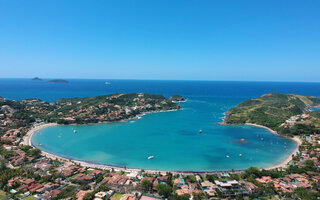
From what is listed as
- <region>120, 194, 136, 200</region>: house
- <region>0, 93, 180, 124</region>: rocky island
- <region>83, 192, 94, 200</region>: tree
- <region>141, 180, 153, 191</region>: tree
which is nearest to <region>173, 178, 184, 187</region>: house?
<region>141, 180, 153, 191</region>: tree

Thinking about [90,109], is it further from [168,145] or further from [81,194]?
[81,194]

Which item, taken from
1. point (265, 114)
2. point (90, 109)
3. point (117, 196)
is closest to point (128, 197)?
point (117, 196)

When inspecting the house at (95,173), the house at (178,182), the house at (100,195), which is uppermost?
the house at (178,182)

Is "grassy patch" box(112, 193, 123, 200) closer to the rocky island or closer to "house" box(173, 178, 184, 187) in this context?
"house" box(173, 178, 184, 187)

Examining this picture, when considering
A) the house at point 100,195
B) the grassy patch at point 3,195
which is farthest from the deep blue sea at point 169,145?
the grassy patch at point 3,195

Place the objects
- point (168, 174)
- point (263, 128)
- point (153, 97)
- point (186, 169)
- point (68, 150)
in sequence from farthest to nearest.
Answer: point (153, 97) < point (263, 128) < point (68, 150) < point (186, 169) < point (168, 174)

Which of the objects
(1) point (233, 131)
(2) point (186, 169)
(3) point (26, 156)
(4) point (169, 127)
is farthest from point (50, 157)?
(1) point (233, 131)

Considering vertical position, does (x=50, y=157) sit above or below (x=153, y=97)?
below

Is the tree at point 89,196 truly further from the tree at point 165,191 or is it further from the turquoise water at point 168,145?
the turquoise water at point 168,145

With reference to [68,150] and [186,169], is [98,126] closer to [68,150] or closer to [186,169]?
[68,150]
